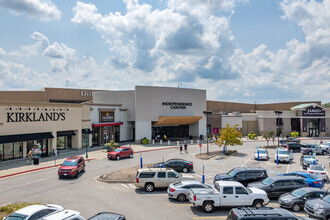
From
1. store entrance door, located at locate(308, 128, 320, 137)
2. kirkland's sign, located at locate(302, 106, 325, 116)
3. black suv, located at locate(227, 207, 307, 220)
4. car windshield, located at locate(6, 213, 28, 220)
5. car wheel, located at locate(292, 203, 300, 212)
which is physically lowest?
car wheel, located at locate(292, 203, 300, 212)

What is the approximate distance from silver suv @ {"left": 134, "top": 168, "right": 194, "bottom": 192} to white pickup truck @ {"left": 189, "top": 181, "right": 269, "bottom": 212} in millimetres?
4547

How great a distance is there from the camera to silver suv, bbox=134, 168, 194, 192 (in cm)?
2003

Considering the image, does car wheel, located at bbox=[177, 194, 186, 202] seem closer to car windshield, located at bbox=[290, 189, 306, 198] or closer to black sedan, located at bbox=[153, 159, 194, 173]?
car windshield, located at bbox=[290, 189, 306, 198]

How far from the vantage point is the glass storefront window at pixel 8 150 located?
31.3 meters

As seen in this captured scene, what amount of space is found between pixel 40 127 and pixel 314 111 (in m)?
64.2

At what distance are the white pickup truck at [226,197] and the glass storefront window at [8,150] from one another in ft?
82.2

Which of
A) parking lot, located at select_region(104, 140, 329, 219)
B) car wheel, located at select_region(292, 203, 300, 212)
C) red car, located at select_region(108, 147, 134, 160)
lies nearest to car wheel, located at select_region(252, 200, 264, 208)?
parking lot, located at select_region(104, 140, 329, 219)

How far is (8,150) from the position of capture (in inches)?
1243

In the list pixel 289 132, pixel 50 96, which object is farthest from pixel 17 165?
pixel 289 132

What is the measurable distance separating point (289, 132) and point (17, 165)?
6366cm

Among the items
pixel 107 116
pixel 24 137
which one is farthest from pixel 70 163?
pixel 107 116

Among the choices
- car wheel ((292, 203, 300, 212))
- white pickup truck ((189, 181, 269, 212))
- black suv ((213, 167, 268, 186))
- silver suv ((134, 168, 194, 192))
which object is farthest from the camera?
black suv ((213, 167, 268, 186))

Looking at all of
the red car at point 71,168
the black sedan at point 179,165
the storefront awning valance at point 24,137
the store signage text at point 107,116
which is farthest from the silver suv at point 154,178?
the store signage text at point 107,116

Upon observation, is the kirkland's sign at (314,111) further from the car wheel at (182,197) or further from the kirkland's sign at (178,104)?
the car wheel at (182,197)
